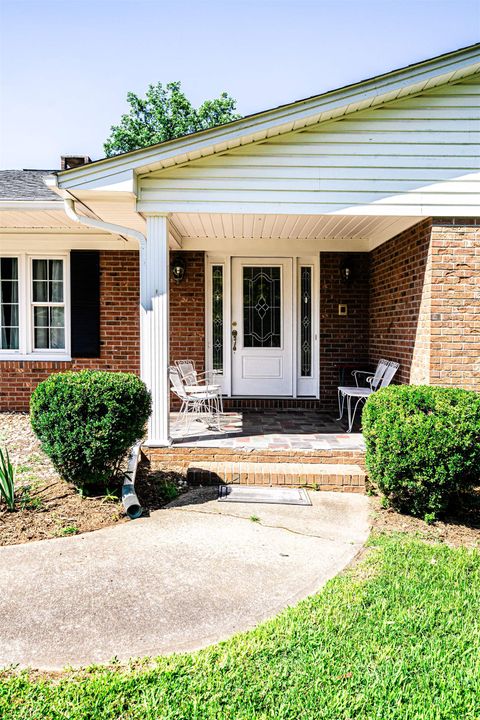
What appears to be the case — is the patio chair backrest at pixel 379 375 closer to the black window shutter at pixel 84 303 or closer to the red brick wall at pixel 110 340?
the red brick wall at pixel 110 340

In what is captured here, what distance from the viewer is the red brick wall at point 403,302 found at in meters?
6.28

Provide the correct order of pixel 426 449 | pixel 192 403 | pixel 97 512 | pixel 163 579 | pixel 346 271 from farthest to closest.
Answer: pixel 346 271 → pixel 192 403 → pixel 97 512 → pixel 426 449 → pixel 163 579

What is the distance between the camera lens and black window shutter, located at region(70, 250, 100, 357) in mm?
8562

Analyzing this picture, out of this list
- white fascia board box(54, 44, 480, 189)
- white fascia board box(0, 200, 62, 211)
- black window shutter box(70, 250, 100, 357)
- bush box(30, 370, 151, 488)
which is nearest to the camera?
bush box(30, 370, 151, 488)

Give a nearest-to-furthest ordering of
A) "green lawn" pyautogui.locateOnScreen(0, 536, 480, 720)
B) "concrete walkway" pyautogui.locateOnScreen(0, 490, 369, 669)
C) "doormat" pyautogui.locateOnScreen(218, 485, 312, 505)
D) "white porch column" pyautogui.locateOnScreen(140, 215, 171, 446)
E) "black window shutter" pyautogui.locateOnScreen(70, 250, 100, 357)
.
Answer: "green lawn" pyautogui.locateOnScreen(0, 536, 480, 720) → "concrete walkway" pyautogui.locateOnScreen(0, 490, 369, 669) → "doormat" pyautogui.locateOnScreen(218, 485, 312, 505) → "white porch column" pyautogui.locateOnScreen(140, 215, 171, 446) → "black window shutter" pyautogui.locateOnScreen(70, 250, 100, 357)

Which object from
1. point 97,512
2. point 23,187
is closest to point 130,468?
point 97,512

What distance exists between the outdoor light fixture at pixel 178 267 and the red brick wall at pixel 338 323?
231cm

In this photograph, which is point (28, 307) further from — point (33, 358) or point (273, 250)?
point (273, 250)

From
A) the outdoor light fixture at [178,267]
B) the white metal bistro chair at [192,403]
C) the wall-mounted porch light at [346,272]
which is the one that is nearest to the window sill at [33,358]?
the white metal bistro chair at [192,403]

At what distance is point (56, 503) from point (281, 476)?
2.24m

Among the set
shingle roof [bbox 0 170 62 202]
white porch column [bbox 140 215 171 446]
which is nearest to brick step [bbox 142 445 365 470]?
white porch column [bbox 140 215 171 446]

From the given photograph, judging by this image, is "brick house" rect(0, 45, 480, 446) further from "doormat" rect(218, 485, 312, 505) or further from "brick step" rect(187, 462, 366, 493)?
"doormat" rect(218, 485, 312, 505)

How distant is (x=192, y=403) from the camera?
336 inches

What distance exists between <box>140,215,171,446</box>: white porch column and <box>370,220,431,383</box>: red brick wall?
3.07 meters
